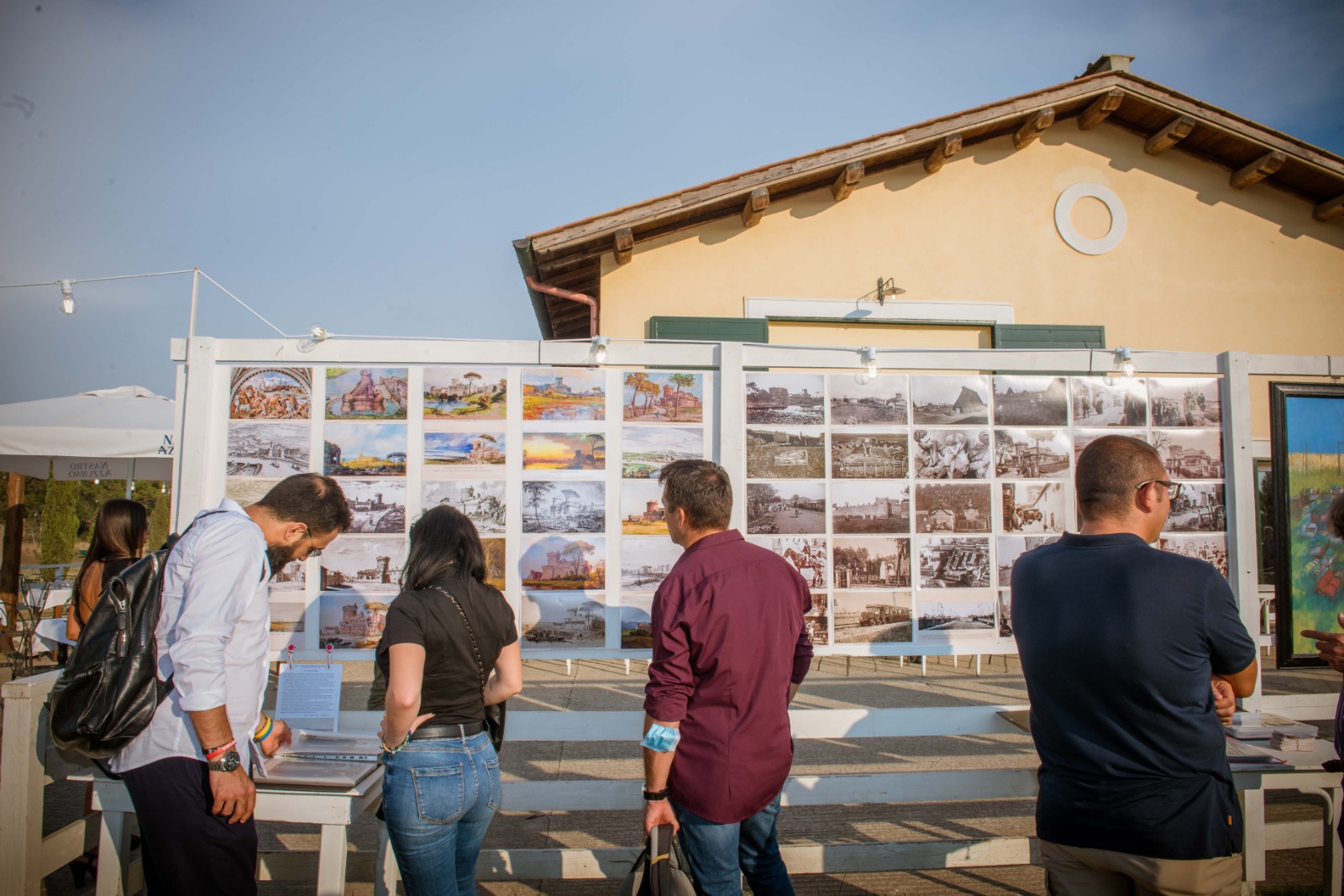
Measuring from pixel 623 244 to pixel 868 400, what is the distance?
160 inches

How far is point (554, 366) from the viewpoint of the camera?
11.8 ft

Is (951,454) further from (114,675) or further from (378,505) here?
(114,675)

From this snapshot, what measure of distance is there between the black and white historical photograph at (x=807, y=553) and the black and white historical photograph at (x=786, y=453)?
311 millimetres

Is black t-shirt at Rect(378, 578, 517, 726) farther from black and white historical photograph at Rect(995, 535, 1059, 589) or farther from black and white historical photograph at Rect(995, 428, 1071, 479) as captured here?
black and white historical photograph at Rect(995, 428, 1071, 479)

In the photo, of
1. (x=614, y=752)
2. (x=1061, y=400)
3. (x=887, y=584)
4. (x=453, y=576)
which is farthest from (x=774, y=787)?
(x=614, y=752)

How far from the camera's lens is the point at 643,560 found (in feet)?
11.7

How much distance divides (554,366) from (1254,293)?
859 centimetres

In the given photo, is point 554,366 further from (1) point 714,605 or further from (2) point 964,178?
(2) point 964,178

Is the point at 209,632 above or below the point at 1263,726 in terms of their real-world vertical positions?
above

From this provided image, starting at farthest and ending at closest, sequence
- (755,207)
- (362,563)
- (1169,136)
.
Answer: (1169,136)
(755,207)
(362,563)

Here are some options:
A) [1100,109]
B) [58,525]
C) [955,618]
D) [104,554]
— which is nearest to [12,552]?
[58,525]

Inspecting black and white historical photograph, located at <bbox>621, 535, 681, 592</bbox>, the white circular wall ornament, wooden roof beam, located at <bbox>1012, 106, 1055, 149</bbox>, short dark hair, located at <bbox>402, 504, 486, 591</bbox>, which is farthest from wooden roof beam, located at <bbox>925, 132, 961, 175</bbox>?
short dark hair, located at <bbox>402, 504, 486, 591</bbox>

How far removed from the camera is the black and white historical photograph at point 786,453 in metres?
3.62

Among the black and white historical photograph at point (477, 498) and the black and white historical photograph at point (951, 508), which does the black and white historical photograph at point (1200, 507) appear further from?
the black and white historical photograph at point (477, 498)
